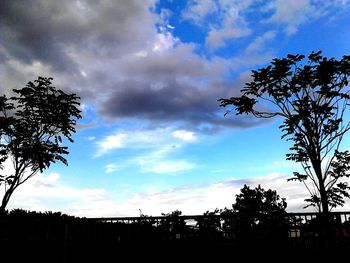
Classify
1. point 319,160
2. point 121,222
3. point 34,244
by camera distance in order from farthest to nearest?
point 319,160 < point 121,222 < point 34,244

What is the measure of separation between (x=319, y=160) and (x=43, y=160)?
53.5 ft

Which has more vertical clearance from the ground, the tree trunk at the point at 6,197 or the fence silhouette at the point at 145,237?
the tree trunk at the point at 6,197

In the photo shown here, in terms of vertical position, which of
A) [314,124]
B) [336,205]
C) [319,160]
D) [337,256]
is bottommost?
[337,256]

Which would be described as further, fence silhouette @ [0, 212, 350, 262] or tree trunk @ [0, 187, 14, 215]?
tree trunk @ [0, 187, 14, 215]

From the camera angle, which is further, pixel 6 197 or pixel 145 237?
pixel 6 197

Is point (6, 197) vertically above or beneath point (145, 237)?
above

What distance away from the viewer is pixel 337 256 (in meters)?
11.5

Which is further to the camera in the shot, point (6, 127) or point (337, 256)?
point (6, 127)

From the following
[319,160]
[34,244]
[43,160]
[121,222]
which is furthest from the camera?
[43,160]

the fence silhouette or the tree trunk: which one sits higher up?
the tree trunk

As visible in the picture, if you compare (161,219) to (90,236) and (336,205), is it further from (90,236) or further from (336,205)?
(336,205)

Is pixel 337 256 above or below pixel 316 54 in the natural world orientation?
below

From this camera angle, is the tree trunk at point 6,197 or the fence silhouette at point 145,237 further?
the tree trunk at point 6,197

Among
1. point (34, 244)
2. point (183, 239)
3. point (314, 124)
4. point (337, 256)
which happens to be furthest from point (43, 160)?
point (337, 256)
